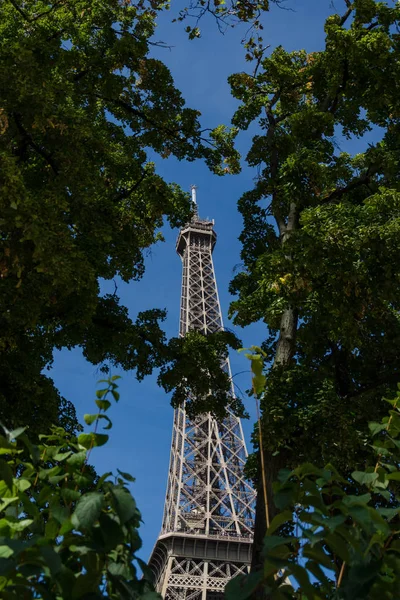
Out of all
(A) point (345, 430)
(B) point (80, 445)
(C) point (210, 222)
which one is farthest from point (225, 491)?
(B) point (80, 445)

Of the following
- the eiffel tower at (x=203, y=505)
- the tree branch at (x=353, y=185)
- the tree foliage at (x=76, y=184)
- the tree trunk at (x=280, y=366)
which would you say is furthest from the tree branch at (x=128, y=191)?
the eiffel tower at (x=203, y=505)

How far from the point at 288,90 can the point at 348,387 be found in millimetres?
6051

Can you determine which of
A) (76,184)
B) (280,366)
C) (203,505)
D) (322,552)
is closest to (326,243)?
(280,366)

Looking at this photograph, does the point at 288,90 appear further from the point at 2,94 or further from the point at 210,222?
the point at 210,222

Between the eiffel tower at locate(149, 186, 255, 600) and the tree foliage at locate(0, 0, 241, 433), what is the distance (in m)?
25.1

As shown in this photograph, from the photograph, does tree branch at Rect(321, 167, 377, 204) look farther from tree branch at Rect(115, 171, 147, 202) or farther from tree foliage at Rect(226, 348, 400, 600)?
tree foliage at Rect(226, 348, 400, 600)

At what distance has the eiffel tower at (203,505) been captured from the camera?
139 feet

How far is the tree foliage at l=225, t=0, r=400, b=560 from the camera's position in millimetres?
9312

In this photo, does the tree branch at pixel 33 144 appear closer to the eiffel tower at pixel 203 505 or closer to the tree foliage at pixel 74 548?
the tree foliage at pixel 74 548

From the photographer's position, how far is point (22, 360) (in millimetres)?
9844

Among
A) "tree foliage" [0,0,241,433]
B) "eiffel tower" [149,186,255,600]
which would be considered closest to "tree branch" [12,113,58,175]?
"tree foliage" [0,0,241,433]

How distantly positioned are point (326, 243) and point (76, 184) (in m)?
3.70

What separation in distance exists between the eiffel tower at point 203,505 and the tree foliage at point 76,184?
82.5 feet

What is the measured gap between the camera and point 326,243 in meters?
9.55
